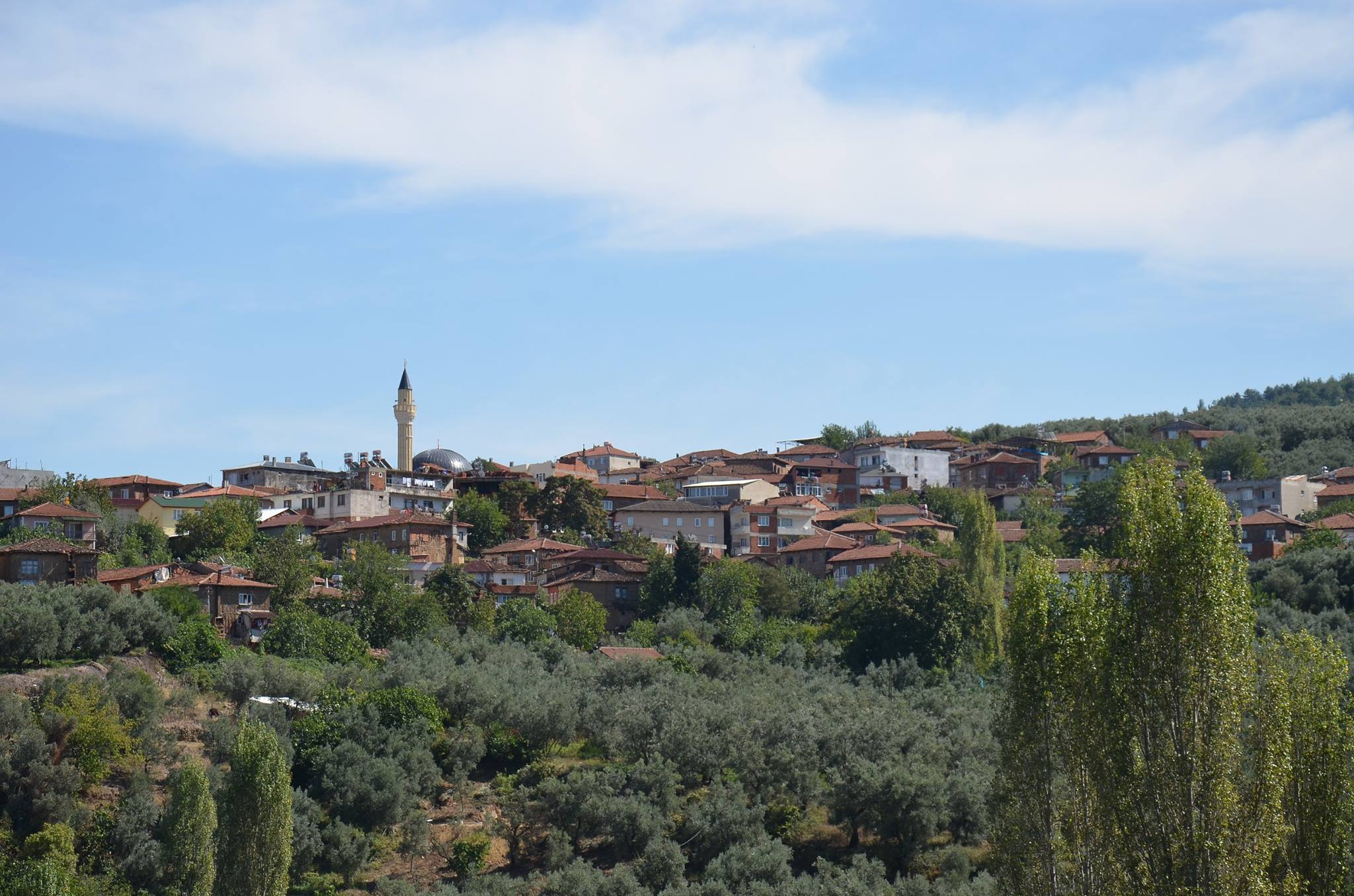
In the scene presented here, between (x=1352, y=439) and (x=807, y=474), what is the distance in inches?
1466

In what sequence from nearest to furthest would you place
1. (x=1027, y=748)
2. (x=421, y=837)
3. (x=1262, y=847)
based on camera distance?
(x=1262, y=847), (x=1027, y=748), (x=421, y=837)

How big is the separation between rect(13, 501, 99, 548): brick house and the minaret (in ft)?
108

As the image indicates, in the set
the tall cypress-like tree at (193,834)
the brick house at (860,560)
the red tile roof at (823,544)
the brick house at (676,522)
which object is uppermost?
the brick house at (676,522)

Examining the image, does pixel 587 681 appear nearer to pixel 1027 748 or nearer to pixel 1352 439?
pixel 1027 748

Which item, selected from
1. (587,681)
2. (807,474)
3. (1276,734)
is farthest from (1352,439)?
(1276,734)

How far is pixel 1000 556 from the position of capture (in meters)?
62.4

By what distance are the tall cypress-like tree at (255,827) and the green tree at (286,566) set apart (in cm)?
2087

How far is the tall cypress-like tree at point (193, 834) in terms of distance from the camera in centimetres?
3634

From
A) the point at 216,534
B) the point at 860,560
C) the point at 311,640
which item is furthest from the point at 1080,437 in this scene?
the point at 311,640

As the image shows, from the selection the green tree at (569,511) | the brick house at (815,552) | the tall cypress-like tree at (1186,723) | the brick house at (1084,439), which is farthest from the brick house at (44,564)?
the brick house at (1084,439)

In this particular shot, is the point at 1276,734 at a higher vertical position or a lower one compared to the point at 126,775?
higher

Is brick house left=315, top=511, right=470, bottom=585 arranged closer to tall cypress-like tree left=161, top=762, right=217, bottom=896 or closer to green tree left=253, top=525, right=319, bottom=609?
green tree left=253, top=525, right=319, bottom=609

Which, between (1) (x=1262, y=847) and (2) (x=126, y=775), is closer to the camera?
(1) (x=1262, y=847)

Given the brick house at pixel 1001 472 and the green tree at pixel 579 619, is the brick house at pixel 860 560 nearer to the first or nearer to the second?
the green tree at pixel 579 619
